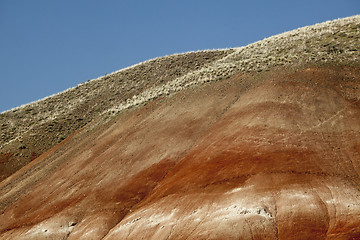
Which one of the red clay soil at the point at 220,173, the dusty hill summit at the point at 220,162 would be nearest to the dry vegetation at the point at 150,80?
the dusty hill summit at the point at 220,162

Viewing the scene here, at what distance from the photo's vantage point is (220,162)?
19766mm

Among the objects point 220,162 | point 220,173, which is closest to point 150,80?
point 220,162

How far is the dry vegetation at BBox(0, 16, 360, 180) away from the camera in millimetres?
34406

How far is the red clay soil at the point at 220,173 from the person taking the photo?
48.1 ft

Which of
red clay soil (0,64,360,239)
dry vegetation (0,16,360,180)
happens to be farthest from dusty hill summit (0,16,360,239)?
dry vegetation (0,16,360,180)

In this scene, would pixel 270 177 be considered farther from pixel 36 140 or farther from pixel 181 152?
pixel 36 140

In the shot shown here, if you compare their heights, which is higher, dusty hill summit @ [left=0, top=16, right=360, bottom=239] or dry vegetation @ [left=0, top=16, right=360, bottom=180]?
dry vegetation @ [left=0, top=16, right=360, bottom=180]

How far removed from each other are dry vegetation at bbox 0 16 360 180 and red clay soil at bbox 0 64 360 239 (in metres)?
5.02

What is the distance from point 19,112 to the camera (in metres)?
57.3

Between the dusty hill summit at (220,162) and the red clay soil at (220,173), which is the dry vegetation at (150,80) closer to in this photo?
the dusty hill summit at (220,162)

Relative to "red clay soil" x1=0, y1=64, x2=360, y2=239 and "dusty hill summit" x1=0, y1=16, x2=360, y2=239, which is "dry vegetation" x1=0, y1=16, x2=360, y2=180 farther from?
"red clay soil" x1=0, y1=64, x2=360, y2=239

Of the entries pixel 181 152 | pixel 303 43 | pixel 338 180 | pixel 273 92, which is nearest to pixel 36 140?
pixel 181 152

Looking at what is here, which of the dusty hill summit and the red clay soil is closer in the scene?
the red clay soil

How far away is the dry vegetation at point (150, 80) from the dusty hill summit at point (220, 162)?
1.21ft
